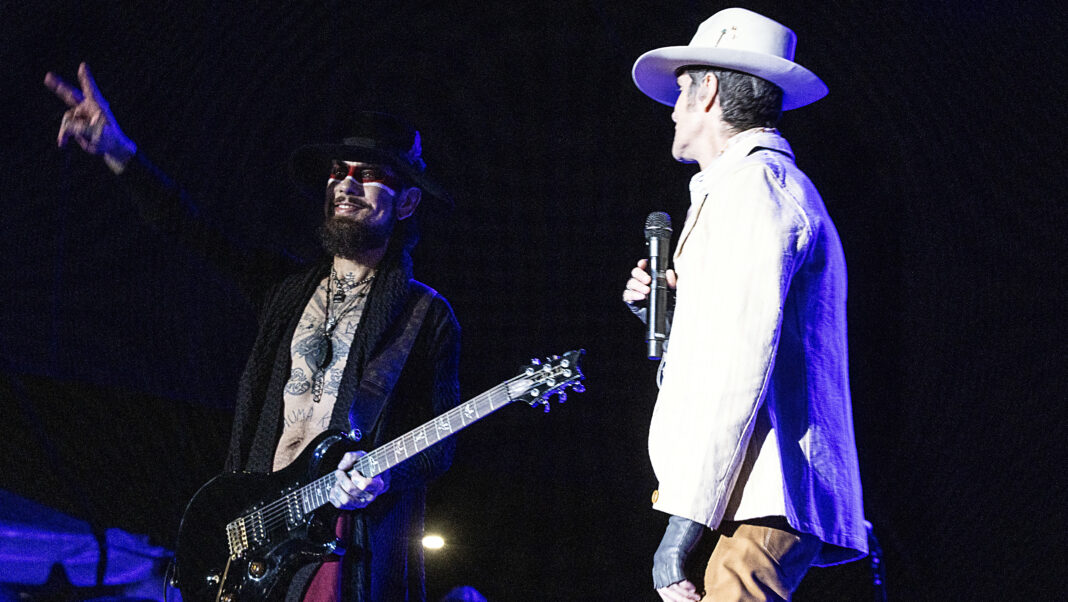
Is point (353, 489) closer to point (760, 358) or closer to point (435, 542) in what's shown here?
point (435, 542)

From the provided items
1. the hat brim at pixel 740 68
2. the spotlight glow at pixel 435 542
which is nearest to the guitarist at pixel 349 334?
the spotlight glow at pixel 435 542

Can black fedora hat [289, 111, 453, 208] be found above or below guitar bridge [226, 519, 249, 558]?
above

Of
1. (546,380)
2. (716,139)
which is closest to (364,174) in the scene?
(546,380)

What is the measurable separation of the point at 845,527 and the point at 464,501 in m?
2.56

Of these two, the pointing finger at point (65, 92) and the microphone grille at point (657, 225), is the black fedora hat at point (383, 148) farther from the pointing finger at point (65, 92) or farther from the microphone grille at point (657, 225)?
the microphone grille at point (657, 225)

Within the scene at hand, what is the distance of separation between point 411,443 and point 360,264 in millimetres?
931

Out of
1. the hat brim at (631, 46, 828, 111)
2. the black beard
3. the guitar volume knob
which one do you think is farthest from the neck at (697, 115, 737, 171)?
the guitar volume knob

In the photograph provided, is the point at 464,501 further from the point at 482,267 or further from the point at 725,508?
the point at 725,508

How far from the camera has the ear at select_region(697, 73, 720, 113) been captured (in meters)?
2.28

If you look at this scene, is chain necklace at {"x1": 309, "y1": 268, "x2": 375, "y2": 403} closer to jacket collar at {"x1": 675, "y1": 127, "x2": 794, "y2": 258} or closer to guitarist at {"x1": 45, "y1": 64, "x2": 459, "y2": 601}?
guitarist at {"x1": 45, "y1": 64, "x2": 459, "y2": 601}

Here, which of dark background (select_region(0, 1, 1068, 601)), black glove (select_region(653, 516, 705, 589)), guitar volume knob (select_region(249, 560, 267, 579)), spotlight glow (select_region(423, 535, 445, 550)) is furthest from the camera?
spotlight glow (select_region(423, 535, 445, 550))

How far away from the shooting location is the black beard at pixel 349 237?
354cm

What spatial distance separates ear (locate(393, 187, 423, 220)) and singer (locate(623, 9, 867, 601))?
1.84 m

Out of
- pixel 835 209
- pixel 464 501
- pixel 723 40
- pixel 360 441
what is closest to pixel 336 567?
pixel 360 441
